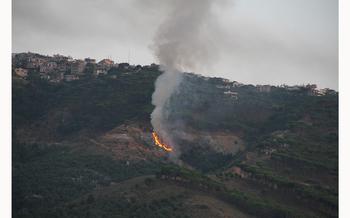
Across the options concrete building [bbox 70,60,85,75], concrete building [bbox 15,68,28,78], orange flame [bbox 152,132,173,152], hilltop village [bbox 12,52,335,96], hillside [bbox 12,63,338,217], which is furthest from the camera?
concrete building [bbox 70,60,85,75]

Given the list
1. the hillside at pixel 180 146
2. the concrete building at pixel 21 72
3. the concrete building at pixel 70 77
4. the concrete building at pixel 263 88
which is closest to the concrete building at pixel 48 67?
the concrete building at pixel 21 72

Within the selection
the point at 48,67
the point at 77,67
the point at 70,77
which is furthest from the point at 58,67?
the point at 70,77

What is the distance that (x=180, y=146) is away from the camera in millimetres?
123125

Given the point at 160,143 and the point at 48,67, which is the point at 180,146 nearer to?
the point at 160,143

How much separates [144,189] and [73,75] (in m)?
79.1

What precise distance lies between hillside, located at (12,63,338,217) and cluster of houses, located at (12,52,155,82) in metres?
5.53

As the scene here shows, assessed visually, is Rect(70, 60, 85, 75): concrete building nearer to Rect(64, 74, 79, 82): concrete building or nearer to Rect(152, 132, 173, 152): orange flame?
Rect(64, 74, 79, 82): concrete building

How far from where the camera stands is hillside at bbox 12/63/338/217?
283ft

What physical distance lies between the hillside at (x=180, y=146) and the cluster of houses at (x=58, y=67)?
5.53 meters

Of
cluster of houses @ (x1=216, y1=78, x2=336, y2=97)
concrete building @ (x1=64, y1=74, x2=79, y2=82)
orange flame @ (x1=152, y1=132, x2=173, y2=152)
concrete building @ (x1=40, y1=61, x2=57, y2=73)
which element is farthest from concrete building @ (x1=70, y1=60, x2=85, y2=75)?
orange flame @ (x1=152, y1=132, x2=173, y2=152)

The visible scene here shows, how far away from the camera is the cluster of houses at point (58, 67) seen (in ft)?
524

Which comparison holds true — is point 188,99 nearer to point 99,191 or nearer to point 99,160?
point 99,160

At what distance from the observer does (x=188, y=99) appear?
141375mm

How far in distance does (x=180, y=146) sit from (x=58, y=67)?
6166cm
